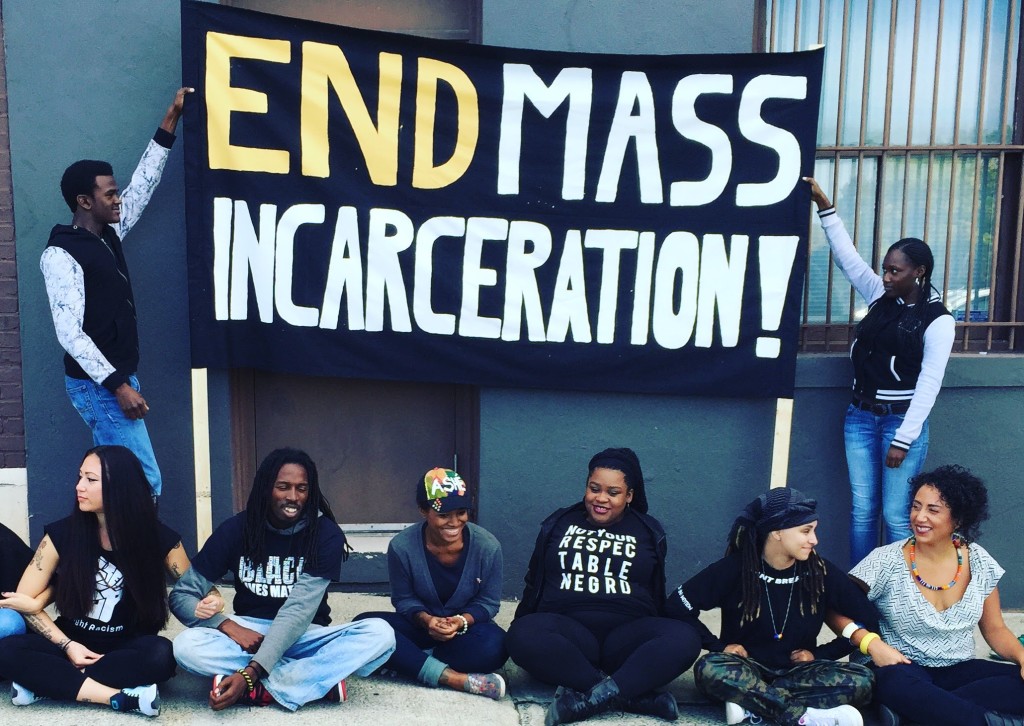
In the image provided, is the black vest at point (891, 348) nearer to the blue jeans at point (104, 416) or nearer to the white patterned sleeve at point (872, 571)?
the white patterned sleeve at point (872, 571)

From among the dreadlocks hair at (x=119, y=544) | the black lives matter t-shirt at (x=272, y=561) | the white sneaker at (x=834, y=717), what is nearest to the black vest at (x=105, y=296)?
the dreadlocks hair at (x=119, y=544)

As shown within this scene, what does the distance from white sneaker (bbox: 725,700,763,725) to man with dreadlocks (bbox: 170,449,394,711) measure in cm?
139

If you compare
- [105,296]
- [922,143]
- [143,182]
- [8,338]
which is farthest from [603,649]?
[8,338]

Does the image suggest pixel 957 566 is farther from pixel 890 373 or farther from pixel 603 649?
pixel 603 649

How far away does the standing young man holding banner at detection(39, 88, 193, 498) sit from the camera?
4.34 metres

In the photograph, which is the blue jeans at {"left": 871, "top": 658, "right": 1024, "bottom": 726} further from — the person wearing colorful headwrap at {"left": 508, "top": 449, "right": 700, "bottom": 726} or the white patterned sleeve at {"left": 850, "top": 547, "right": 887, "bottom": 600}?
the person wearing colorful headwrap at {"left": 508, "top": 449, "right": 700, "bottom": 726}

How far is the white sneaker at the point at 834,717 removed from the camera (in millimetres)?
3811

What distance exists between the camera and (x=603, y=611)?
4.26m

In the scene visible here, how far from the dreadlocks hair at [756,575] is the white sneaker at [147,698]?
236cm

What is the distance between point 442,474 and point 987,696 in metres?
2.31

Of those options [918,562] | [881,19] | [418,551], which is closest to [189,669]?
[418,551]

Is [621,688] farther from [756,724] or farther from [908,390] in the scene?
[908,390]

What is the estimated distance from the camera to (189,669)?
3.94 m

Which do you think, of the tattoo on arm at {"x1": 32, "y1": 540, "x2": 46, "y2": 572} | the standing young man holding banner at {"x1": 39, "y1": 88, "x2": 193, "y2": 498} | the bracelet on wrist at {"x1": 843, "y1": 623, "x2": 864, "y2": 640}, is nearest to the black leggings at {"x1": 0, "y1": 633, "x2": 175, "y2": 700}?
the tattoo on arm at {"x1": 32, "y1": 540, "x2": 46, "y2": 572}
